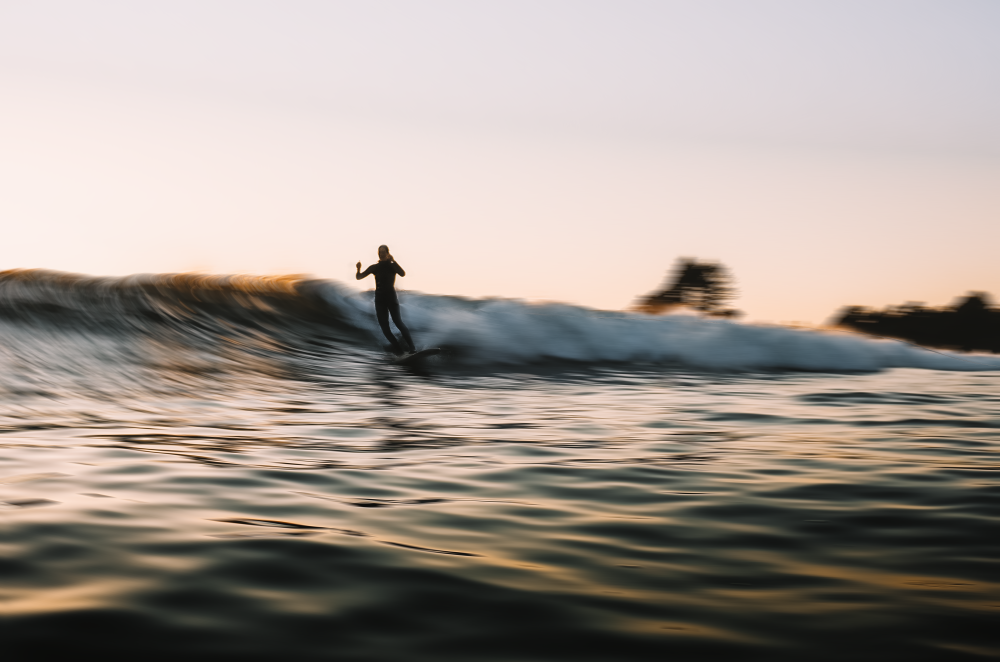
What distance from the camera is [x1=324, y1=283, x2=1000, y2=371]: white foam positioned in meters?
14.7

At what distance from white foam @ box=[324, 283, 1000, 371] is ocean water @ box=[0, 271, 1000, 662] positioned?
6.71 m

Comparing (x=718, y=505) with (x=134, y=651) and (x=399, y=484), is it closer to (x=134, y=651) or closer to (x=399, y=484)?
(x=399, y=484)

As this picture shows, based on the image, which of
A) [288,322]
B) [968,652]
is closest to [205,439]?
[968,652]

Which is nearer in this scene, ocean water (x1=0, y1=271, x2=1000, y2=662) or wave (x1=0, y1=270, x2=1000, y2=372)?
ocean water (x1=0, y1=271, x2=1000, y2=662)

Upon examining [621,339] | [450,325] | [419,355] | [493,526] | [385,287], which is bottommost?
[493,526]

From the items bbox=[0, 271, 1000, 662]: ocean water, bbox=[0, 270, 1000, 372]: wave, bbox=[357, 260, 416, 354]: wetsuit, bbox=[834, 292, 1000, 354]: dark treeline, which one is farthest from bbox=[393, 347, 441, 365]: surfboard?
bbox=[834, 292, 1000, 354]: dark treeline

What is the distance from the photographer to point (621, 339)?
1606 cm

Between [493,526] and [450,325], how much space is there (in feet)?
43.9

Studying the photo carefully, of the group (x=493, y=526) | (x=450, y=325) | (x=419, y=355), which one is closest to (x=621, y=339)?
(x=450, y=325)

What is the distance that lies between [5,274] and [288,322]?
436 centimetres

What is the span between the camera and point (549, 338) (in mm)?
15602

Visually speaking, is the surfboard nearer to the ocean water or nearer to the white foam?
the white foam

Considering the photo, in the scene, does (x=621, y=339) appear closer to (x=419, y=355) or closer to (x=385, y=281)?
(x=419, y=355)

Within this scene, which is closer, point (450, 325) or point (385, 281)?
point (385, 281)
